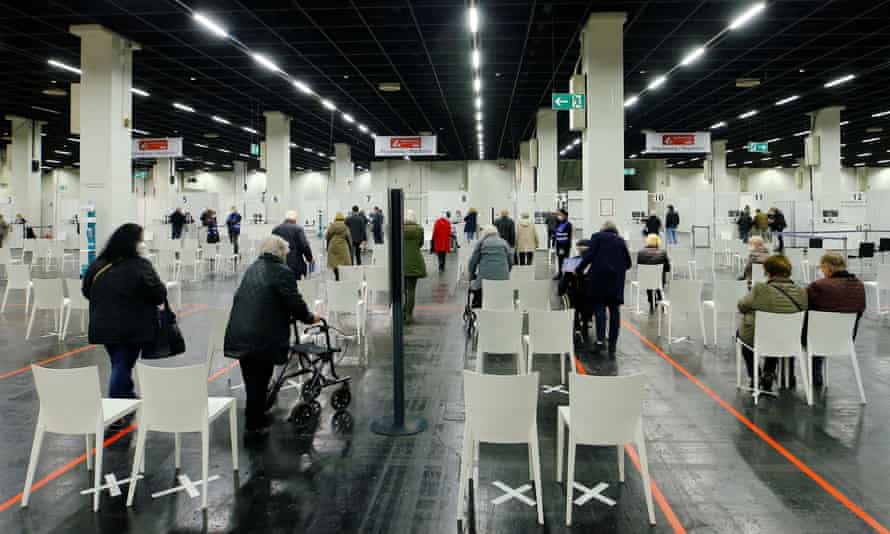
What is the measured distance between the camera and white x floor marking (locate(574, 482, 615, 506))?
10.8ft

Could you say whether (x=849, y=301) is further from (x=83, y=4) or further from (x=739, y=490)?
(x=83, y=4)

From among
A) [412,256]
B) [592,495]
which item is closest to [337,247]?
[412,256]

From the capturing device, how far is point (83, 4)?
1002 centimetres

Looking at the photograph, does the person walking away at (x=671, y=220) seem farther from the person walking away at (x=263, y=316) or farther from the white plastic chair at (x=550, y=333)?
the person walking away at (x=263, y=316)

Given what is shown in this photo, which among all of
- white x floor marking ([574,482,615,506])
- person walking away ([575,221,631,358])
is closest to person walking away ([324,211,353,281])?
Result: person walking away ([575,221,631,358])

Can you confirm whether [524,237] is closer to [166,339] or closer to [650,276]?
[650,276]

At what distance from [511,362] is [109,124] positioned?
32.2 ft

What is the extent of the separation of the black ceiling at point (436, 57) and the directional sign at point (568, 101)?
52.4 inches

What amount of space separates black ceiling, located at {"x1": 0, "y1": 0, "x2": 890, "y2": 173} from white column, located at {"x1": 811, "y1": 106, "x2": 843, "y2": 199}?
1.63 ft

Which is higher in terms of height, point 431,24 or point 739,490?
point 431,24

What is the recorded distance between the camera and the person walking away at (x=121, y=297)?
13.9 ft

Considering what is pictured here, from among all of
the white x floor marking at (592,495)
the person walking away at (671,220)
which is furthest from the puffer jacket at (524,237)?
the white x floor marking at (592,495)

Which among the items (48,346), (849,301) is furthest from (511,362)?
(48,346)

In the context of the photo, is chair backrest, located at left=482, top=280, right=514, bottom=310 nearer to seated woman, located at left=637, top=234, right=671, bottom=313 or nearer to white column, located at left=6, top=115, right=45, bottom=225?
seated woman, located at left=637, top=234, right=671, bottom=313
